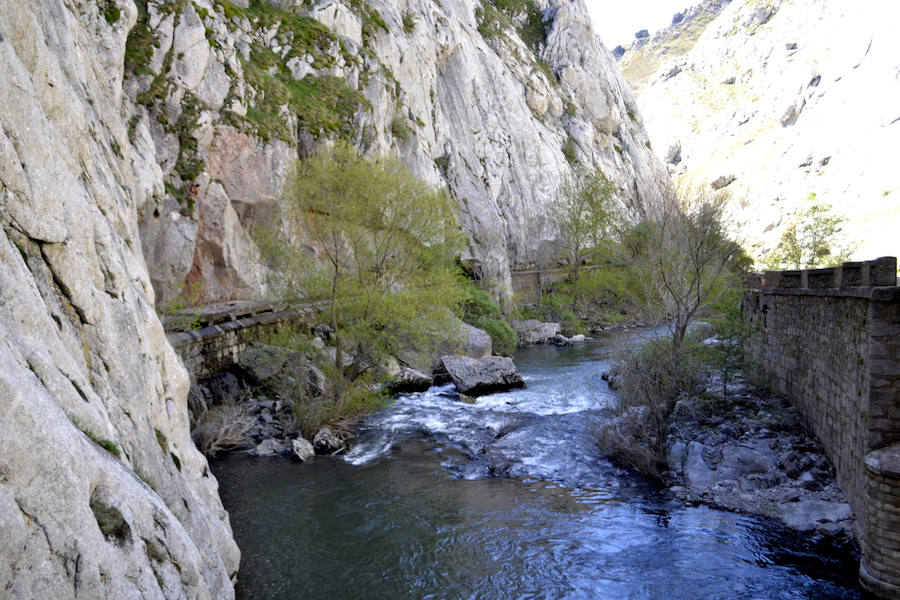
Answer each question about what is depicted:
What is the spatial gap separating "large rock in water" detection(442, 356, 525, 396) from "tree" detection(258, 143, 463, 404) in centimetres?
355

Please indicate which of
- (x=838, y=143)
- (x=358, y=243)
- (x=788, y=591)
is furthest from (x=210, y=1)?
(x=838, y=143)

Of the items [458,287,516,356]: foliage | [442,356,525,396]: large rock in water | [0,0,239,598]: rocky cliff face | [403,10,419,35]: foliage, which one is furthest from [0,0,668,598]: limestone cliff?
[458,287,516,356]: foliage

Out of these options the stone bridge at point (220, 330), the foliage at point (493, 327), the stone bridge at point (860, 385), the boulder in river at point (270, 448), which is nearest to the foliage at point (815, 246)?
the foliage at point (493, 327)

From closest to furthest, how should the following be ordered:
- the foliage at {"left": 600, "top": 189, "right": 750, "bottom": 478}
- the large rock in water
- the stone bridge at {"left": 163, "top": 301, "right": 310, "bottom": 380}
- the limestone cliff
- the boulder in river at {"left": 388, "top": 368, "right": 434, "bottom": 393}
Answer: the limestone cliff
the foliage at {"left": 600, "top": 189, "right": 750, "bottom": 478}
the stone bridge at {"left": 163, "top": 301, "right": 310, "bottom": 380}
the large rock in water
the boulder in river at {"left": 388, "top": 368, "right": 434, "bottom": 393}

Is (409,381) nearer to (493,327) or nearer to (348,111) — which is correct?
(493,327)

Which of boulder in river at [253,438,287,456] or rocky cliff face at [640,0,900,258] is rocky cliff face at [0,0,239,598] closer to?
boulder in river at [253,438,287,456]

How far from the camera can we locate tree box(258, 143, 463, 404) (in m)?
16.6

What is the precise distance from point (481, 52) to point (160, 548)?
52278 millimetres

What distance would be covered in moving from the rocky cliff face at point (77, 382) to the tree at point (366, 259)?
27.1 ft

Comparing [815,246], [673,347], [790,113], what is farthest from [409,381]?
[790,113]

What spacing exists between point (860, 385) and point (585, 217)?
37.7 meters

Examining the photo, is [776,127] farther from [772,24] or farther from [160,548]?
[160,548]

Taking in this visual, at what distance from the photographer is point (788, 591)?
26.5ft

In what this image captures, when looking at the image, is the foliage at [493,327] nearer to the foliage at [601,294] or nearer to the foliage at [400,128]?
the foliage at [601,294]
